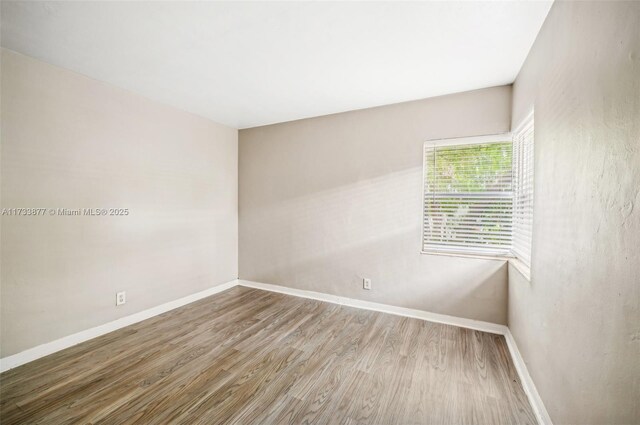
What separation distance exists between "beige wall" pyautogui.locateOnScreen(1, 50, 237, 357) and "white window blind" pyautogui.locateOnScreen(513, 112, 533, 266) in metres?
3.68

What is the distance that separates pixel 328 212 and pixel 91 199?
8.28 feet

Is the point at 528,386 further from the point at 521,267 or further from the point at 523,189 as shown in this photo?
the point at 523,189

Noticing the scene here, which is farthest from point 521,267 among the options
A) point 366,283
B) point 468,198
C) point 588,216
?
point 366,283

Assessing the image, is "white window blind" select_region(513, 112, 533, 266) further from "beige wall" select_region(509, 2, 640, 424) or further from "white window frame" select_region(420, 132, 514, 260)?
"beige wall" select_region(509, 2, 640, 424)

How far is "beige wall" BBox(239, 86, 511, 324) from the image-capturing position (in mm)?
2787

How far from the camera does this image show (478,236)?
2787 millimetres

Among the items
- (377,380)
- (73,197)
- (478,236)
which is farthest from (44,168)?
(478,236)

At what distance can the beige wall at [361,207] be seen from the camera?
2.79 m

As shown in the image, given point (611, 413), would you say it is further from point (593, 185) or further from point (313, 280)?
point (313, 280)

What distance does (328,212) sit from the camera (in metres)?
3.56

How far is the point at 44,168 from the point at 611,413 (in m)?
3.77

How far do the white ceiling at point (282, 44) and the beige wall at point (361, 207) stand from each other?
1.17ft

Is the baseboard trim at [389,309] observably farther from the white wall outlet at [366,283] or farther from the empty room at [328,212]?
the white wall outlet at [366,283]

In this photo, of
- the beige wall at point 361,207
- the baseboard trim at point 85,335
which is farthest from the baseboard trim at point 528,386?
the baseboard trim at point 85,335
